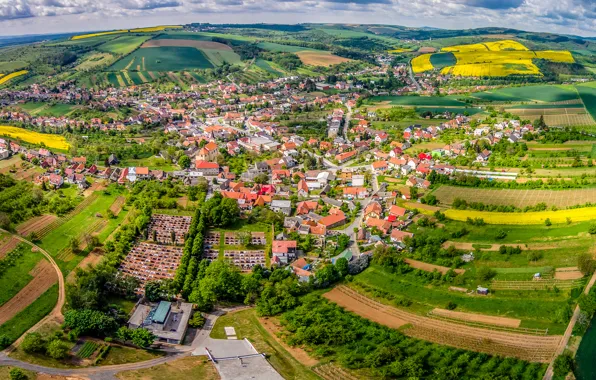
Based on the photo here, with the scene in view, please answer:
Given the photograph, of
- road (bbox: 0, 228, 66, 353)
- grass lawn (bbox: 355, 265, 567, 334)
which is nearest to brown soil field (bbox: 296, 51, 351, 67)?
grass lawn (bbox: 355, 265, 567, 334)

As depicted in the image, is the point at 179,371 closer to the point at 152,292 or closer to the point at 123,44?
the point at 152,292

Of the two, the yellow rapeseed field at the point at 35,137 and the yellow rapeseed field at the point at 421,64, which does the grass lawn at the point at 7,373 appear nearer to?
the yellow rapeseed field at the point at 35,137

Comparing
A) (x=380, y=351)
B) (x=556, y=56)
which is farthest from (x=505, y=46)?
(x=380, y=351)

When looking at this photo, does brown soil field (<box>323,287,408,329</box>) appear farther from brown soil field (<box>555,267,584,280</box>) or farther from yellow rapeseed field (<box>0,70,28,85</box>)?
yellow rapeseed field (<box>0,70,28,85</box>)

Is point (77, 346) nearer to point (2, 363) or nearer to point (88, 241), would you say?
point (2, 363)

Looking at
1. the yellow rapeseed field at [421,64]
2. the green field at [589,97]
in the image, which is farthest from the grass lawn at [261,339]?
the yellow rapeseed field at [421,64]

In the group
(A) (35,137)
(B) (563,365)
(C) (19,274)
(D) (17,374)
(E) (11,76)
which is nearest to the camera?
(D) (17,374)

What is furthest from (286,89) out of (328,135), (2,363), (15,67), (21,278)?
(2,363)
